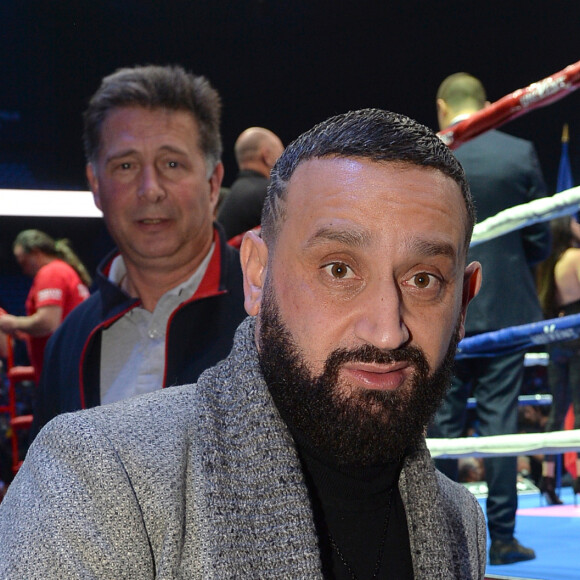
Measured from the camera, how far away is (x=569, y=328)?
184cm

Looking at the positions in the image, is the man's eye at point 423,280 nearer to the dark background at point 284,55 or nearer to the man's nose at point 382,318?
the man's nose at point 382,318

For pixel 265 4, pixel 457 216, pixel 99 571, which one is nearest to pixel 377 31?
pixel 265 4

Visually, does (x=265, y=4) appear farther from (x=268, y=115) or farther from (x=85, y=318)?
(x=85, y=318)

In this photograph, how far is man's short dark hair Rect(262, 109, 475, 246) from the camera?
3.18ft

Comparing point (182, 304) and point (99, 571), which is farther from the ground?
point (182, 304)

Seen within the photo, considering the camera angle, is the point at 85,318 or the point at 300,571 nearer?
the point at 300,571

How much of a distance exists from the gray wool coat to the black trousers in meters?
1.64

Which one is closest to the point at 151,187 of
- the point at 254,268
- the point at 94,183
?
the point at 94,183

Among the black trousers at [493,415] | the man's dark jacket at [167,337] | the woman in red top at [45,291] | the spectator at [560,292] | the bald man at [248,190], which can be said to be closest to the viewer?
the man's dark jacket at [167,337]

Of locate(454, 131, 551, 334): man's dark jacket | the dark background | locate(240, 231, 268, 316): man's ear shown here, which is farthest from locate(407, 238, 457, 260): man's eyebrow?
the dark background

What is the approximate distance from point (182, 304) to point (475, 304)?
133 centimetres

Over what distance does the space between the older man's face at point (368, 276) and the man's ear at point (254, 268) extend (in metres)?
0.07

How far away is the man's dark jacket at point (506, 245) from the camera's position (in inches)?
106

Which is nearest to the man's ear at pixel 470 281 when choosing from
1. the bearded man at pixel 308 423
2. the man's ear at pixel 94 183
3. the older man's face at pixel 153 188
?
the bearded man at pixel 308 423
